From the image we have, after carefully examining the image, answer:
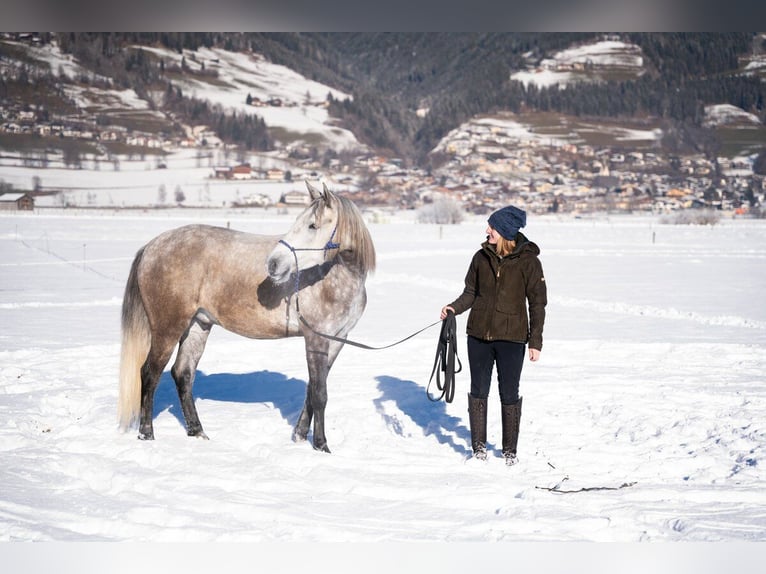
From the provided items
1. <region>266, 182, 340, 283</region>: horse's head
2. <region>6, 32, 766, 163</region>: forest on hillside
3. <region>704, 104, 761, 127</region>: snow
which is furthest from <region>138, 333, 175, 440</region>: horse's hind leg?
<region>6, 32, 766, 163</region>: forest on hillside

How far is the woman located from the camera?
11.2ft

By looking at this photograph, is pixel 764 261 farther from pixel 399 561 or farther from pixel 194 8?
pixel 399 561

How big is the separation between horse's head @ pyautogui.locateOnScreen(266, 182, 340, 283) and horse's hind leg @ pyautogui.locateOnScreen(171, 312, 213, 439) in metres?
0.82

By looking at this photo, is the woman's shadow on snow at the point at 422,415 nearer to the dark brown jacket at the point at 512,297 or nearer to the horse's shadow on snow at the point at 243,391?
the horse's shadow on snow at the point at 243,391

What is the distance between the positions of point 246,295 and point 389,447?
1.16 metres

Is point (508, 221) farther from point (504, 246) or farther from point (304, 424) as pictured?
point (304, 424)

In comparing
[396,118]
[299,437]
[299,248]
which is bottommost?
[299,437]

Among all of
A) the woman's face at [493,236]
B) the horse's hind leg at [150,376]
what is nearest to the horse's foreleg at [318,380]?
the horse's hind leg at [150,376]

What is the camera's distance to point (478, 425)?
3631 mm

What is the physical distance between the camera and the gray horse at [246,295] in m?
3.67

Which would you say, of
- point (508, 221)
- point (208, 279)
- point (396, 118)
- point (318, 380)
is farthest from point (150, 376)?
point (396, 118)

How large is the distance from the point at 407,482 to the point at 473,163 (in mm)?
83205

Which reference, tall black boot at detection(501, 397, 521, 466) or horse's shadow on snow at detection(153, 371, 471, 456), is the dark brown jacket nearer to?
tall black boot at detection(501, 397, 521, 466)

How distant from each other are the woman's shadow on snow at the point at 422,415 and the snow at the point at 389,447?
0.07ft
